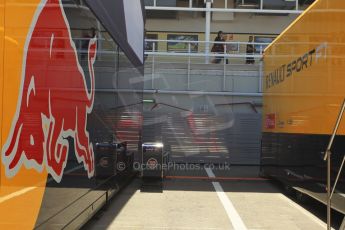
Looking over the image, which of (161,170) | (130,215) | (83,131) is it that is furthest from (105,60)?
(161,170)

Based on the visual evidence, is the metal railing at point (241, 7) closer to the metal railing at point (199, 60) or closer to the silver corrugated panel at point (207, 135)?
the metal railing at point (199, 60)

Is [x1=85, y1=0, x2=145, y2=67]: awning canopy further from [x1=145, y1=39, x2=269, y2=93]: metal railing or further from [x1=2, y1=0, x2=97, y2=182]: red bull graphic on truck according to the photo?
[x1=145, y1=39, x2=269, y2=93]: metal railing

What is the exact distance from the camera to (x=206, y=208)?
31.6 feet

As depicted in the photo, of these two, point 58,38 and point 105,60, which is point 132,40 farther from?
point 58,38

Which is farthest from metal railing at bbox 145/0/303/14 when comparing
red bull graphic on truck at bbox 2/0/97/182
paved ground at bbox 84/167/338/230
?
red bull graphic on truck at bbox 2/0/97/182

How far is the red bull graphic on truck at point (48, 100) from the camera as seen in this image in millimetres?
3822

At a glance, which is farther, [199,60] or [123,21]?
[199,60]

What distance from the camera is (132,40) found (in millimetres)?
11281

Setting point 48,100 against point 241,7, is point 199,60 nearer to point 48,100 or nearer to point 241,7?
point 241,7

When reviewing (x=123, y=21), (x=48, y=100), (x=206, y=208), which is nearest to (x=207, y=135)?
(x=206, y=208)

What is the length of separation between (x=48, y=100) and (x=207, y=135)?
14787mm

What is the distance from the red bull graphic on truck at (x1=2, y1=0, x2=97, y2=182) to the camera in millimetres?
3822

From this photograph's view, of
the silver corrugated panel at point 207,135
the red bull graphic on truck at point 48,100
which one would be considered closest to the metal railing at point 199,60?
the silver corrugated panel at point 207,135

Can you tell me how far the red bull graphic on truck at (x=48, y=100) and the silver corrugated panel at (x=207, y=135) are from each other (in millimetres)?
13016
